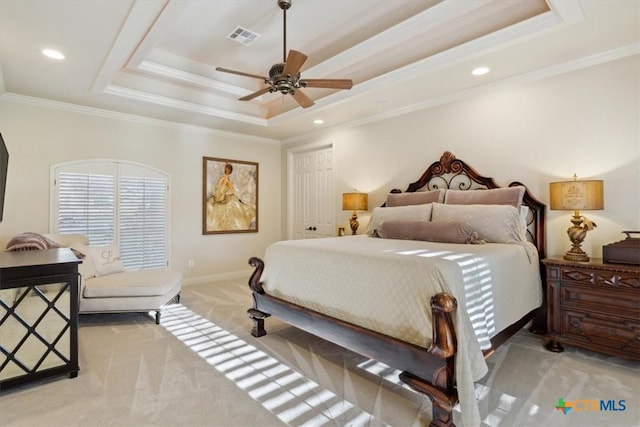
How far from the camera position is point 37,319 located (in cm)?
223

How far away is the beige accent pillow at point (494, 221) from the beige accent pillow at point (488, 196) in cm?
15

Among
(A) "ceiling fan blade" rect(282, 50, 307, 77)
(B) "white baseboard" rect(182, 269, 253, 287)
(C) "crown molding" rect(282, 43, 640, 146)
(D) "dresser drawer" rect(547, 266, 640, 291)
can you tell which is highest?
(C) "crown molding" rect(282, 43, 640, 146)

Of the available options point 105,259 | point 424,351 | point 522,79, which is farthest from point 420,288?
point 105,259

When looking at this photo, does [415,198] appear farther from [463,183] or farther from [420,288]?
[420,288]

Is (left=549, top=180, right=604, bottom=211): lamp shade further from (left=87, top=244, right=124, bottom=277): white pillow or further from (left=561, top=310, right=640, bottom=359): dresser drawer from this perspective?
(left=87, top=244, right=124, bottom=277): white pillow

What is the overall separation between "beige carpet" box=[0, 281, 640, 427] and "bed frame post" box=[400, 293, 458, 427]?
0.15 meters

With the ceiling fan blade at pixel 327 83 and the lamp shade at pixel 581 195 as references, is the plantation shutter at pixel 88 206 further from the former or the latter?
the lamp shade at pixel 581 195

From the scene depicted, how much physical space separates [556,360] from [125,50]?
4.43 m

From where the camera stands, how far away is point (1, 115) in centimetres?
384

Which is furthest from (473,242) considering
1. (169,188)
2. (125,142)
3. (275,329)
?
(125,142)

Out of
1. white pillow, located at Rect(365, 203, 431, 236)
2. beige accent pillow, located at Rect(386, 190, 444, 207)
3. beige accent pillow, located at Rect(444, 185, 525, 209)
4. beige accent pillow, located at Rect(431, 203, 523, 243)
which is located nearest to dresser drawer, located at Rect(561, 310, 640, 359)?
beige accent pillow, located at Rect(431, 203, 523, 243)

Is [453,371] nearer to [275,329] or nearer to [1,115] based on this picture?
[275,329]

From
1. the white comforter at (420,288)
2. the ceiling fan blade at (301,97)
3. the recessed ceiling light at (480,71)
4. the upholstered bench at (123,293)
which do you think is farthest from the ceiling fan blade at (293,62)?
the upholstered bench at (123,293)

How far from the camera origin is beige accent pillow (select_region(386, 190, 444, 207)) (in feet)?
12.8
